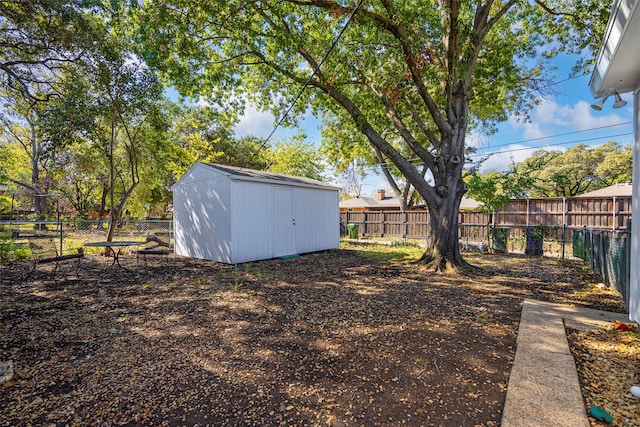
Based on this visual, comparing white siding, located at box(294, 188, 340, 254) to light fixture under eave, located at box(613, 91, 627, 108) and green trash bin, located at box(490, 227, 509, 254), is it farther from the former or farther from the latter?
light fixture under eave, located at box(613, 91, 627, 108)

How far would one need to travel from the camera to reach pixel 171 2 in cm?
582

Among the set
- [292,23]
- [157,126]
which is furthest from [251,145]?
[292,23]

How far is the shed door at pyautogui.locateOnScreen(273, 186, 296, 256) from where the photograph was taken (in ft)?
29.7

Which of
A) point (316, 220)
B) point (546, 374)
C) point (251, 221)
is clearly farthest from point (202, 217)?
point (546, 374)

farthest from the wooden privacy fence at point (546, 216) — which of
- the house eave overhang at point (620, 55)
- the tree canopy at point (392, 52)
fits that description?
the house eave overhang at point (620, 55)

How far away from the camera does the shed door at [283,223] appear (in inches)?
356

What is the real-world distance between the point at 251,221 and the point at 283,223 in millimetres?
1256

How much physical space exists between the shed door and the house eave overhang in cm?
722

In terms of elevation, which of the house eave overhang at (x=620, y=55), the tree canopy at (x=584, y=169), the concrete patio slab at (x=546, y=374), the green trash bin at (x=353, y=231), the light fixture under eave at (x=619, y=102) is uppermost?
the tree canopy at (x=584, y=169)

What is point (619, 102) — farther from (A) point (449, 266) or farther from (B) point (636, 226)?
(A) point (449, 266)

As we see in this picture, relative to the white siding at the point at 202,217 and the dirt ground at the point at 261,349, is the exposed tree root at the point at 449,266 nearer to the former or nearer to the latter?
the dirt ground at the point at 261,349

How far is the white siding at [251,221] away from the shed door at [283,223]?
21cm

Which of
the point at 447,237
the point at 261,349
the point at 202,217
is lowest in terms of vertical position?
the point at 261,349

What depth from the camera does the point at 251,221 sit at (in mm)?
8312
